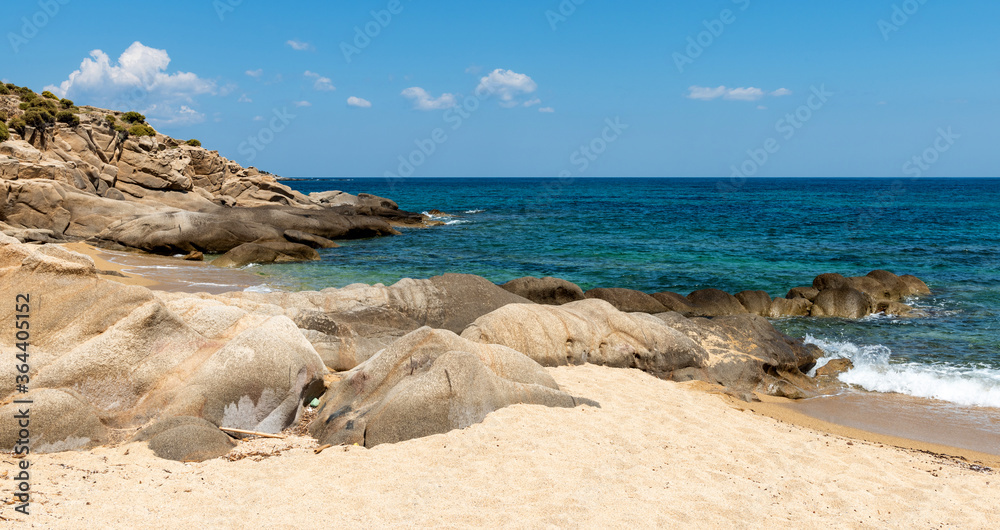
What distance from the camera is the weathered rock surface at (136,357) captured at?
7160 millimetres

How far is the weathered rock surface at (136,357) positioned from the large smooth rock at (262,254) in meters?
16.5

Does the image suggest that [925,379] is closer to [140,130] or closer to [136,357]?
[136,357]

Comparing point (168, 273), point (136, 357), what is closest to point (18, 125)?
point (168, 273)

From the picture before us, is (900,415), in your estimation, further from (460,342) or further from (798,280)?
(798,280)

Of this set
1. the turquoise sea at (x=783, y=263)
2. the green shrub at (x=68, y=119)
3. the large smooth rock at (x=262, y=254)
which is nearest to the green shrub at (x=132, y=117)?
the green shrub at (x=68, y=119)

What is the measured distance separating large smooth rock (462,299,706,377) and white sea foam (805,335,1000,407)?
142 inches

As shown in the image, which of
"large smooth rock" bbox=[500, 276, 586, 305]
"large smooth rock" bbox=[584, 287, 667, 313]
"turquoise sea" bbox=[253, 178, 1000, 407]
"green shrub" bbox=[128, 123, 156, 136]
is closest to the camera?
"turquoise sea" bbox=[253, 178, 1000, 407]

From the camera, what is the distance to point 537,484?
6113 millimetres

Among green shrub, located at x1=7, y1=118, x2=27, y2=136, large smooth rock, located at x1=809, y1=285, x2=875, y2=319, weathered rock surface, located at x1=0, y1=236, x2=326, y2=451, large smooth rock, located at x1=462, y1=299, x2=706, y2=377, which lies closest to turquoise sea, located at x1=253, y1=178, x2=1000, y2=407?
large smooth rock, located at x1=809, y1=285, x2=875, y2=319

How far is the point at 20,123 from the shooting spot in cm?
3284

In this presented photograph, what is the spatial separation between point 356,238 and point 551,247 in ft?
39.4

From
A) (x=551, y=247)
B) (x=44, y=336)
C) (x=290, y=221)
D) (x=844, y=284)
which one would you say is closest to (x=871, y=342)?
(x=844, y=284)

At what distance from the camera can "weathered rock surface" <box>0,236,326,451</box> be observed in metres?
7.16

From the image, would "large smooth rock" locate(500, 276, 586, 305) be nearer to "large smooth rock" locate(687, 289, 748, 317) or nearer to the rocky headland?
"large smooth rock" locate(687, 289, 748, 317)
